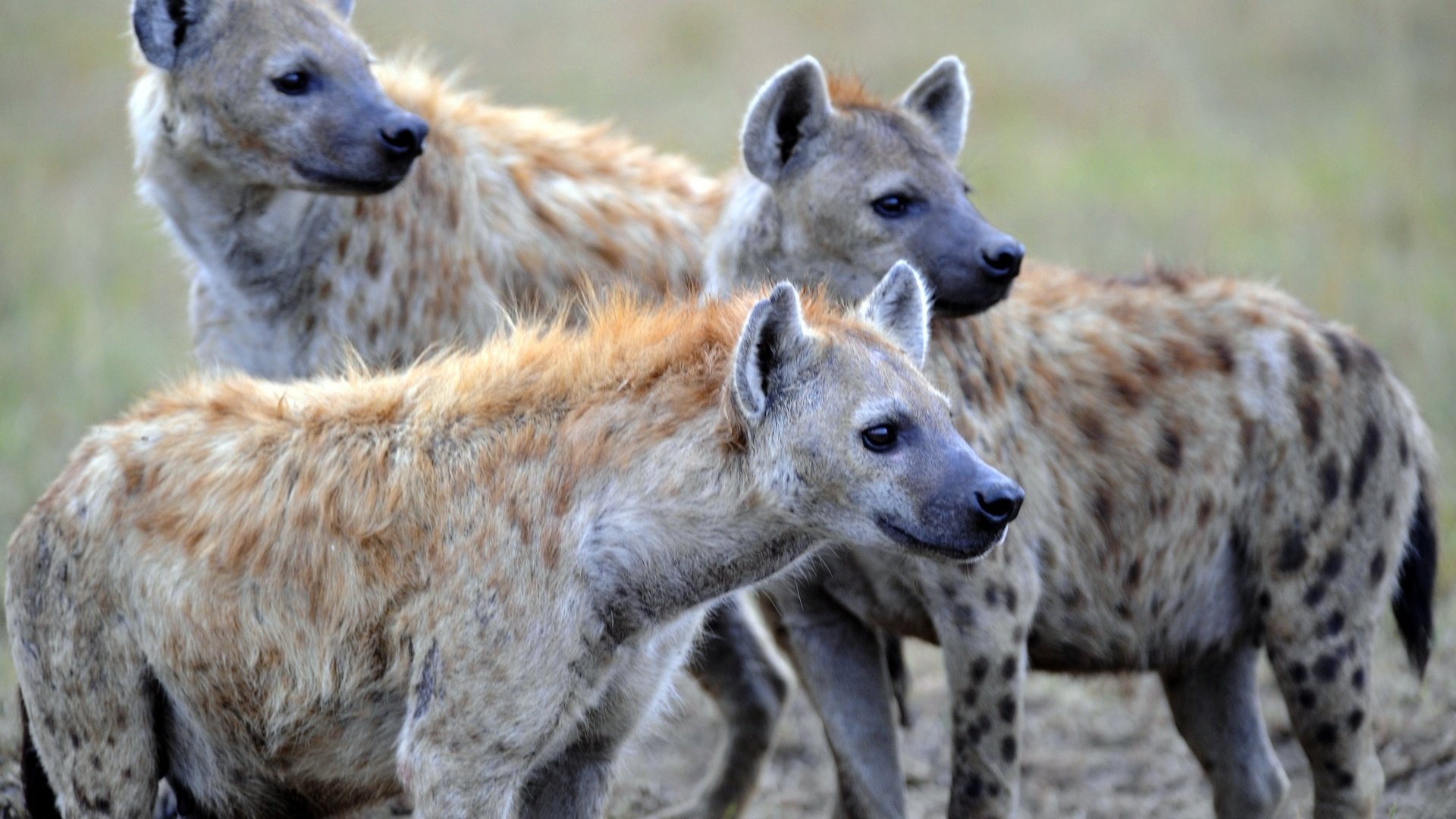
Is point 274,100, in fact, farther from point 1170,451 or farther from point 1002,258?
point 1170,451

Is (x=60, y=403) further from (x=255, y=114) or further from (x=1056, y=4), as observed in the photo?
(x=1056, y=4)

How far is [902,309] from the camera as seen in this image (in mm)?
3330

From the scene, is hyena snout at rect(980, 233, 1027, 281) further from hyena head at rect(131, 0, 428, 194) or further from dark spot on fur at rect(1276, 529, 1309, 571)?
hyena head at rect(131, 0, 428, 194)

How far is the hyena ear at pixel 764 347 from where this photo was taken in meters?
2.94

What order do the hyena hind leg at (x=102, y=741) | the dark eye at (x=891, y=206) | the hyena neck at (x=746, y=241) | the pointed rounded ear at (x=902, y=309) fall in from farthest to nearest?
1. the hyena neck at (x=746, y=241)
2. the dark eye at (x=891, y=206)
3. the pointed rounded ear at (x=902, y=309)
4. the hyena hind leg at (x=102, y=741)

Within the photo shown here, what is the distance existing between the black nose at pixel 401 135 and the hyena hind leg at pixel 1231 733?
2322 mm

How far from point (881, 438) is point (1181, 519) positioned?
61.5 inches

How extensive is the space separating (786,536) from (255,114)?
6.25 feet

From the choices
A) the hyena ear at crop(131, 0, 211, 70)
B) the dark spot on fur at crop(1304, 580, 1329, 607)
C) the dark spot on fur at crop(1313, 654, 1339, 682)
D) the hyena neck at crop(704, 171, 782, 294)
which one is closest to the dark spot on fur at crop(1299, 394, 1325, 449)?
the dark spot on fur at crop(1304, 580, 1329, 607)

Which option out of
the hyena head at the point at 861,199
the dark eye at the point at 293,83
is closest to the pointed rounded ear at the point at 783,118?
the hyena head at the point at 861,199

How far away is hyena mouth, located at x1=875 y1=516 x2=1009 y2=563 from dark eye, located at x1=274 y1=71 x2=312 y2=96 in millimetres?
2020

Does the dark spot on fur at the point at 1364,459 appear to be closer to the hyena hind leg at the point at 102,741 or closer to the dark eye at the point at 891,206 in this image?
the dark eye at the point at 891,206

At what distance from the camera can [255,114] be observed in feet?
13.8

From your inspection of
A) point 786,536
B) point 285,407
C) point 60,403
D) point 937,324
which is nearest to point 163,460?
point 285,407
